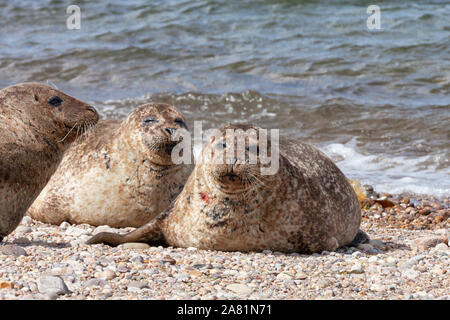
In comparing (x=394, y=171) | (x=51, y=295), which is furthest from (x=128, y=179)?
(x=394, y=171)

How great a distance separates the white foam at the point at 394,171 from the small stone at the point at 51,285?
5055 mm

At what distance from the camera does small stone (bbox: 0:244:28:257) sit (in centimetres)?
477

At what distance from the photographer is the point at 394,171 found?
899 cm

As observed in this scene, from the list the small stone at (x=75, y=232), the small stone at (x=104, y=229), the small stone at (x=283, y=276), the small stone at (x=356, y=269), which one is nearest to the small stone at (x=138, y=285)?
the small stone at (x=283, y=276)

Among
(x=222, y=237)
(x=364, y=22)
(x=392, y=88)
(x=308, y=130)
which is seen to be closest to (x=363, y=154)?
(x=308, y=130)

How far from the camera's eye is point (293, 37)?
15.9 meters

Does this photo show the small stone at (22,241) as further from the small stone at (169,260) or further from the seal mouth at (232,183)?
the seal mouth at (232,183)

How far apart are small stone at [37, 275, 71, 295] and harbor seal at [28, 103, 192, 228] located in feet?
7.56

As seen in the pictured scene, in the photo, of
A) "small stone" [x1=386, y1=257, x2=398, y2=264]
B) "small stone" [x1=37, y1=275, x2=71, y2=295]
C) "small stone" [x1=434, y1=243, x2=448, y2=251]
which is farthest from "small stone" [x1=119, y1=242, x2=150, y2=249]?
"small stone" [x1=434, y1=243, x2=448, y2=251]

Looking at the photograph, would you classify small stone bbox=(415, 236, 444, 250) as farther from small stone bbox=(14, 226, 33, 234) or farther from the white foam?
small stone bbox=(14, 226, 33, 234)

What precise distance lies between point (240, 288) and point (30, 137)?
1990mm

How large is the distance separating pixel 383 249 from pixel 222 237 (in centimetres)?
136

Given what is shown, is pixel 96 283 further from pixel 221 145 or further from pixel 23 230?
pixel 23 230

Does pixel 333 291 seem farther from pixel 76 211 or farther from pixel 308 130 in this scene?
pixel 308 130
